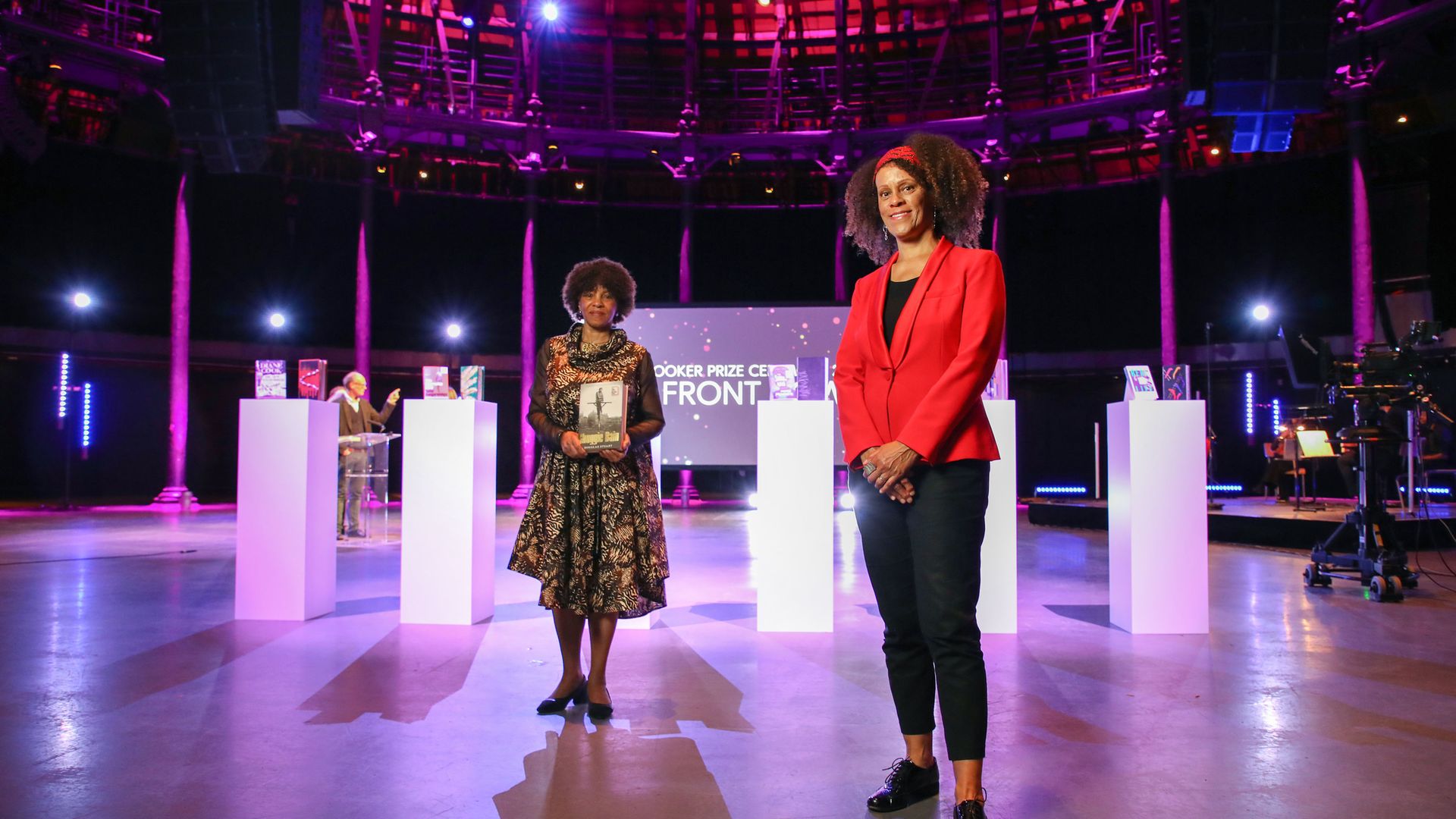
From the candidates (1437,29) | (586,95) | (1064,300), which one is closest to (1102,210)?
(1064,300)

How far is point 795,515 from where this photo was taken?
4438 millimetres

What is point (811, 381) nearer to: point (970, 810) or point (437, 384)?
point (437, 384)

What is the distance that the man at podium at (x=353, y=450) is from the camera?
8.51 metres

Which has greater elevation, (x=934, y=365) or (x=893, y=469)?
(x=934, y=365)

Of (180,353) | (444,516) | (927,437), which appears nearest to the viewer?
(927,437)

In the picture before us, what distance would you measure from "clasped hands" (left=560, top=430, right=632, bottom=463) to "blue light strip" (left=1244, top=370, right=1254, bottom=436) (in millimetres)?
12900

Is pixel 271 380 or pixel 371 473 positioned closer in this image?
pixel 271 380

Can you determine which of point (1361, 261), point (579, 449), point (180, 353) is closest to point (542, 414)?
point (579, 449)

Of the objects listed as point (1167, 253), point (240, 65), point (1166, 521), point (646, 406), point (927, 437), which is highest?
point (240, 65)

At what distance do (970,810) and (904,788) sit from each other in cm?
20

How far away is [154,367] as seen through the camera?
44.8 feet

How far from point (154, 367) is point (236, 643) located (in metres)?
11.6

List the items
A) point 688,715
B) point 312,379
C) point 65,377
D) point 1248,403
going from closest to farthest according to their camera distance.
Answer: point 688,715
point 312,379
point 65,377
point 1248,403

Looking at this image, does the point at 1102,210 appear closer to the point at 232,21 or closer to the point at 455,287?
the point at 455,287
